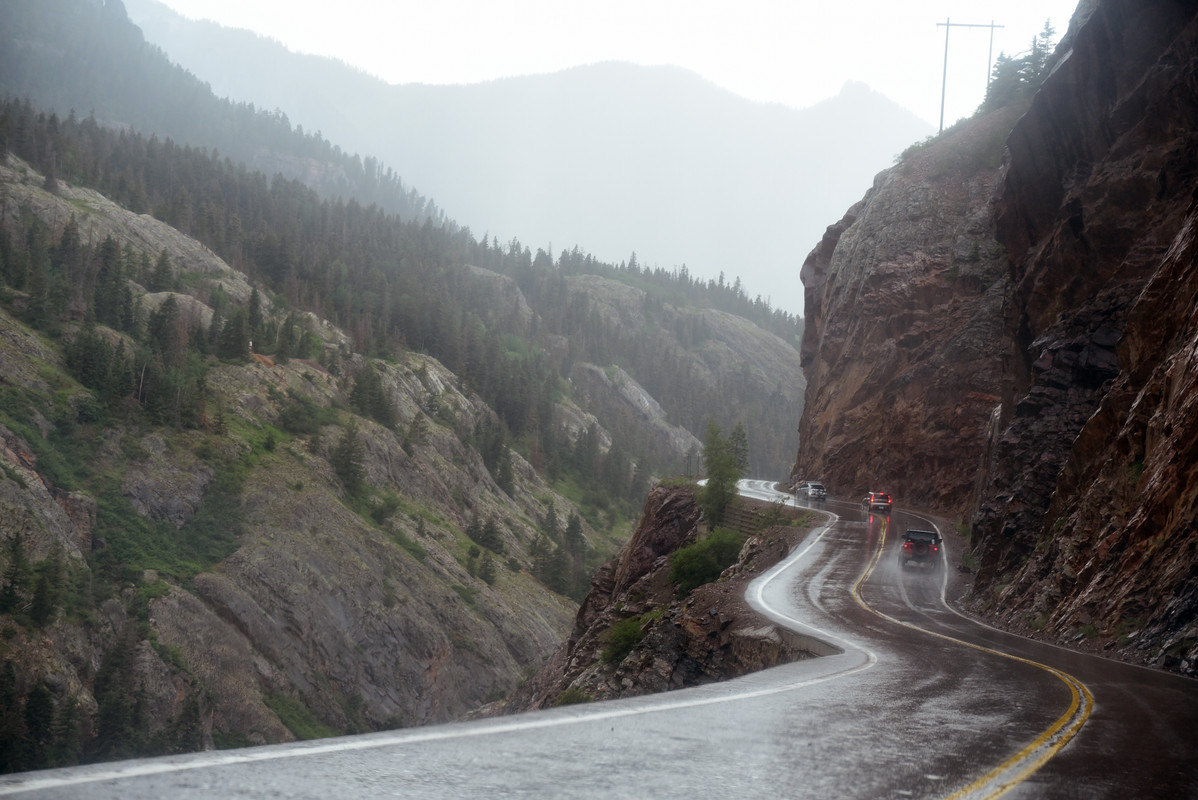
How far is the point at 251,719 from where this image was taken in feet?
181

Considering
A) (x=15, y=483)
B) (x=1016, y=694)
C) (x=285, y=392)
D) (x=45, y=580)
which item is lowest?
(x=45, y=580)

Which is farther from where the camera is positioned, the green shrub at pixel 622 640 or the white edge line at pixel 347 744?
the green shrub at pixel 622 640

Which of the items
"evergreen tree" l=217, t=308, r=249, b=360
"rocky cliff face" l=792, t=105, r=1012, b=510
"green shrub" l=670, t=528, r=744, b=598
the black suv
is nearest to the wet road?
the black suv

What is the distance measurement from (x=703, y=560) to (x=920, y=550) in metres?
8.48

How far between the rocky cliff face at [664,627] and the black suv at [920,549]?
14.9ft

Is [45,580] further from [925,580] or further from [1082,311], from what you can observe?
[1082,311]

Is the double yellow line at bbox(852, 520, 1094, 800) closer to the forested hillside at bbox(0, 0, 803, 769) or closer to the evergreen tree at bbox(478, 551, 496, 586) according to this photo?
the forested hillside at bbox(0, 0, 803, 769)

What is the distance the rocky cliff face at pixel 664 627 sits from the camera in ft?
58.1

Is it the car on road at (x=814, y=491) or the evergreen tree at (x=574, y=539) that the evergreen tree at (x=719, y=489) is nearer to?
the car on road at (x=814, y=491)

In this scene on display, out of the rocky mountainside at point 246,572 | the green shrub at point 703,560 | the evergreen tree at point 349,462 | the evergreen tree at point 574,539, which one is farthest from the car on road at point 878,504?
the evergreen tree at point 574,539

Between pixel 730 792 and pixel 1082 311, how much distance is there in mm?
25047

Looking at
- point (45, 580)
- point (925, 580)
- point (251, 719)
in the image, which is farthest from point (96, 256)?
point (925, 580)

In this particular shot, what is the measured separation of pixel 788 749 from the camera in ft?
18.5

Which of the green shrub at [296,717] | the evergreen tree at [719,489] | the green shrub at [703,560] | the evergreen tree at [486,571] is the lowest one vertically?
the green shrub at [296,717]
